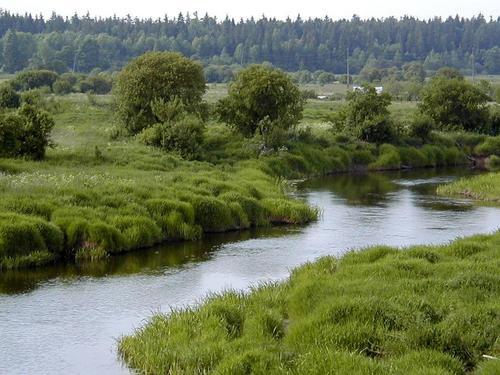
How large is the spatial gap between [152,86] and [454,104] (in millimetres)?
35193

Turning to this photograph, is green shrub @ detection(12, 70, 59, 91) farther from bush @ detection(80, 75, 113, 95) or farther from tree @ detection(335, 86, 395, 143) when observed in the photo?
tree @ detection(335, 86, 395, 143)

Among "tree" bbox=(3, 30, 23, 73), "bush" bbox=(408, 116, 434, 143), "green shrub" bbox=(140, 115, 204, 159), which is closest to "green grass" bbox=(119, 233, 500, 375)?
"green shrub" bbox=(140, 115, 204, 159)

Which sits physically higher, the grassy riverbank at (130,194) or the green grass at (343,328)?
the green grass at (343,328)

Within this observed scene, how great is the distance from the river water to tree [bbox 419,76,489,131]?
3470 cm

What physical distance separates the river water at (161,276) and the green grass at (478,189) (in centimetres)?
264

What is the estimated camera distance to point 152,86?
56000mm

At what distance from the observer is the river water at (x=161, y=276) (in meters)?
19.2

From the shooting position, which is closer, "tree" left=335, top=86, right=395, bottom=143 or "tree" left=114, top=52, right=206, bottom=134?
"tree" left=114, top=52, right=206, bottom=134

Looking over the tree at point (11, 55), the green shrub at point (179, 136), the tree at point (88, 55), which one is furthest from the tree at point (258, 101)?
the tree at point (88, 55)

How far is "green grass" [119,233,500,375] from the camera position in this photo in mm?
15727

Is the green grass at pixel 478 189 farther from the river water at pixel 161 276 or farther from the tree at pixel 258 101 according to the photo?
the tree at pixel 258 101

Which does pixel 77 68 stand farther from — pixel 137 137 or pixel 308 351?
pixel 308 351

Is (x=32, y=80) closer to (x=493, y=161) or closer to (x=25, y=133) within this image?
(x=493, y=161)

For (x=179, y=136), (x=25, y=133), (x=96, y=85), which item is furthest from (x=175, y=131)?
(x=96, y=85)
